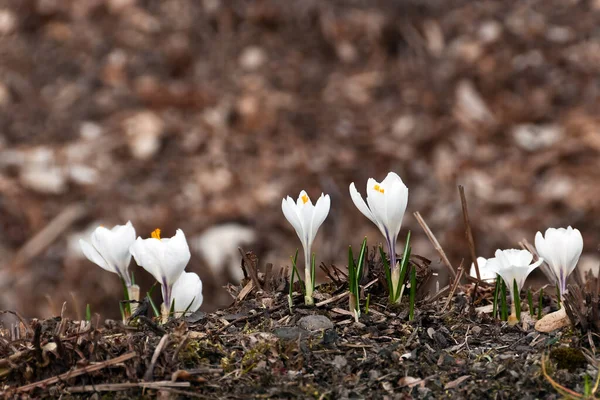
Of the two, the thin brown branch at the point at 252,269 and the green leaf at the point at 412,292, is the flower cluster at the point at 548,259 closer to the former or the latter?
the green leaf at the point at 412,292

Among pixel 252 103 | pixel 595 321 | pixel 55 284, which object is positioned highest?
pixel 252 103

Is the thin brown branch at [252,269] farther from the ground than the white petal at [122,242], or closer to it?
closer to it

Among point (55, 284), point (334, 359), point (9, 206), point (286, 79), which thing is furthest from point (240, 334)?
point (286, 79)

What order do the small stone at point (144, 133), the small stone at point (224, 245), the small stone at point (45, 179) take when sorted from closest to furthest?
the small stone at point (224, 245)
the small stone at point (45, 179)
the small stone at point (144, 133)

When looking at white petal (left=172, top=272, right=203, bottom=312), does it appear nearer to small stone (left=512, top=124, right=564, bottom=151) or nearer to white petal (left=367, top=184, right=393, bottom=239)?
white petal (left=367, top=184, right=393, bottom=239)

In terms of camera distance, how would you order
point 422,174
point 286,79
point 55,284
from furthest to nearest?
point 286,79 → point 422,174 → point 55,284

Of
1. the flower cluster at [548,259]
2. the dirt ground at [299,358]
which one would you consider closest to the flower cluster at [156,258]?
the dirt ground at [299,358]

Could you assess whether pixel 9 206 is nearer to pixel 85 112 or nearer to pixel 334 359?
pixel 85 112
